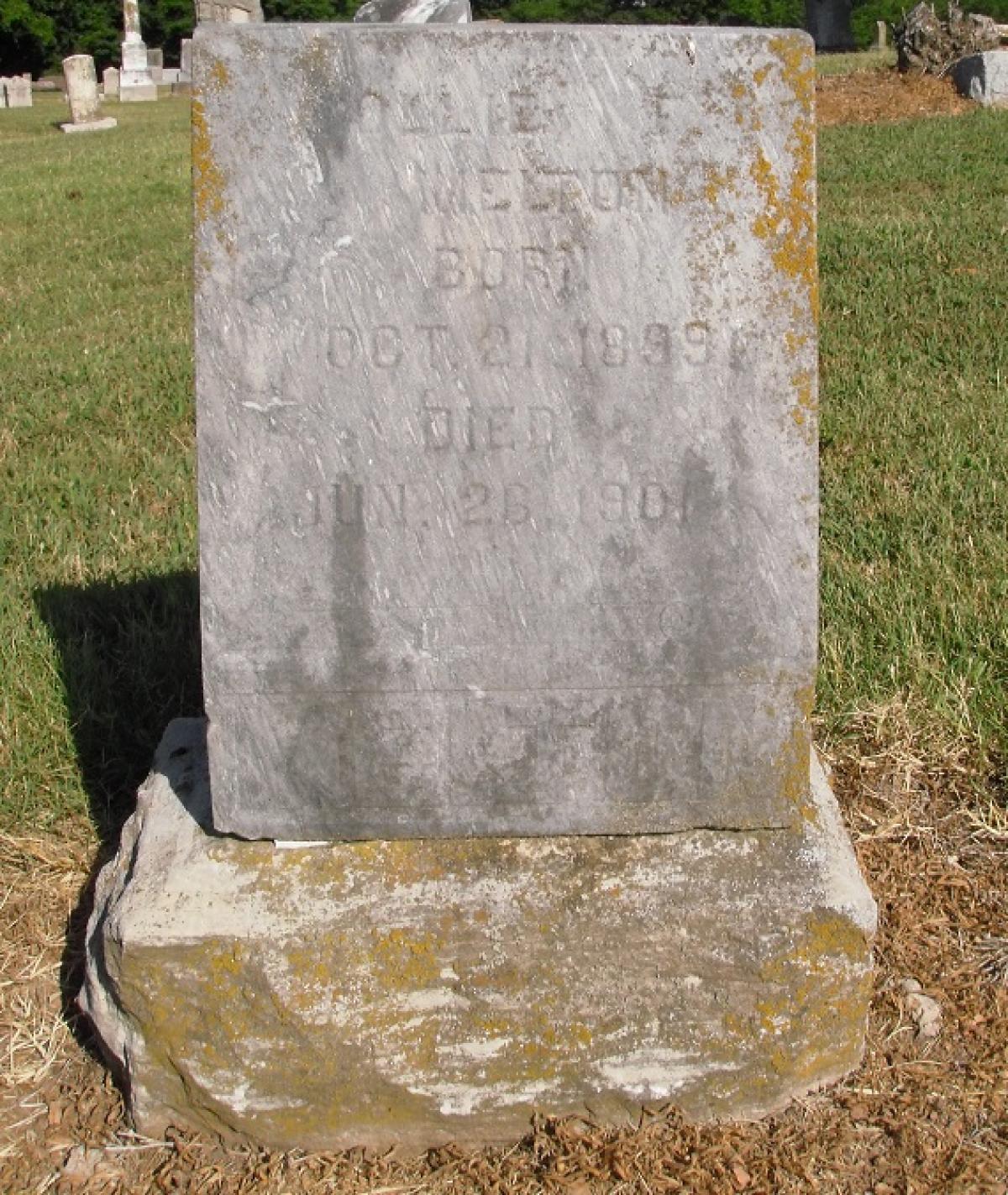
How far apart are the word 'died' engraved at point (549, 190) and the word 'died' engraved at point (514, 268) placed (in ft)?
0.19

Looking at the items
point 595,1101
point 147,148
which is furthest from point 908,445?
point 147,148

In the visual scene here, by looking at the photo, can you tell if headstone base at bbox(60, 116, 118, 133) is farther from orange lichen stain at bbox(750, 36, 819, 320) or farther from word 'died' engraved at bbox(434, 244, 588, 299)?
orange lichen stain at bbox(750, 36, 819, 320)

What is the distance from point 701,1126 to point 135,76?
25.3 metres

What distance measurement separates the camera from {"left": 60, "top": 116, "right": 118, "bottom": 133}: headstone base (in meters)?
18.1

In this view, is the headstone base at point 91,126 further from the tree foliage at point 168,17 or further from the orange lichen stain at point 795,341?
the orange lichen stain at point 795,341

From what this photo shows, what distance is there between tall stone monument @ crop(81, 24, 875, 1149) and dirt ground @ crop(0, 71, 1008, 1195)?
63 millimetres

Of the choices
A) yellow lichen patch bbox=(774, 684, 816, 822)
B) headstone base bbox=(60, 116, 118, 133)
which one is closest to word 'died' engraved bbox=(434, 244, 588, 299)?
yellow lichen patch bbox=(774, 684, 816, 822)

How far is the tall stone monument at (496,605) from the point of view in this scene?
2.09 meters

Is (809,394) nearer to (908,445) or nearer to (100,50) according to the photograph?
(908,445)

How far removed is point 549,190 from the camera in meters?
2.11

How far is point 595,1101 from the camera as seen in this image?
2354mm

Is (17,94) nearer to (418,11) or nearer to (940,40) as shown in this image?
(940,40)

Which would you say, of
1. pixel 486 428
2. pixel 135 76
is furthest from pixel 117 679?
pixel 135 76

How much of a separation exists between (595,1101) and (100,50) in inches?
1284
